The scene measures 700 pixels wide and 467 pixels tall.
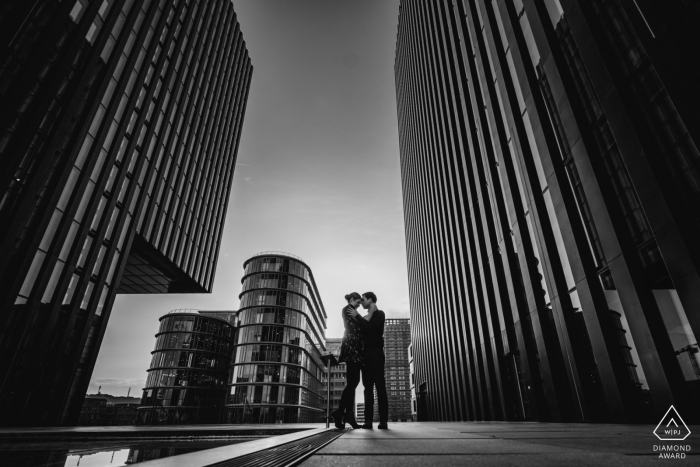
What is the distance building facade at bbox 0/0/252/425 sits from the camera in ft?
39.2

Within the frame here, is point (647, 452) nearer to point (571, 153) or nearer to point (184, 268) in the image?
point (571, 153)

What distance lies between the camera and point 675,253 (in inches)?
215

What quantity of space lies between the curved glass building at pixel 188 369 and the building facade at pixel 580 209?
47630mm

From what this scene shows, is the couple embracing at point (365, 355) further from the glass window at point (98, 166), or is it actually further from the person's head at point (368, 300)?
the glass window at point (98, 166)

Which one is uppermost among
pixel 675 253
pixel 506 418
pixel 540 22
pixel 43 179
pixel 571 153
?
pixel 540 22

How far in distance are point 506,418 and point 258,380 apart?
4111 centimetres

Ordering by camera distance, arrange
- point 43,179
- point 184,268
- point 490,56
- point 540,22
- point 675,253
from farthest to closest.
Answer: point 184,268
point 490,56
point 43,179
point 540,22
point 675,253

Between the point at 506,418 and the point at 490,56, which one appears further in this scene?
the point at 490,56

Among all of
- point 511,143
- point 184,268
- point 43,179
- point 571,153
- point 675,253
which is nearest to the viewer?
point 675,253

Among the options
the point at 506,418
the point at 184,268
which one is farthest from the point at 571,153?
the point at 184,268

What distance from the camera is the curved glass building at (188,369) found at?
49219 mm

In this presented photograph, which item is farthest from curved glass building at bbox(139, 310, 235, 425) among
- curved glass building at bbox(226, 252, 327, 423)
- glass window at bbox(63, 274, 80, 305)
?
glass window at bbox(63, 274, 80, 305)

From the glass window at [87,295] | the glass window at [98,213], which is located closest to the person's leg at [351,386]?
the glass window at [87,295]

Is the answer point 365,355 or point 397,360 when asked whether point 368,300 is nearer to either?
point 365,355
